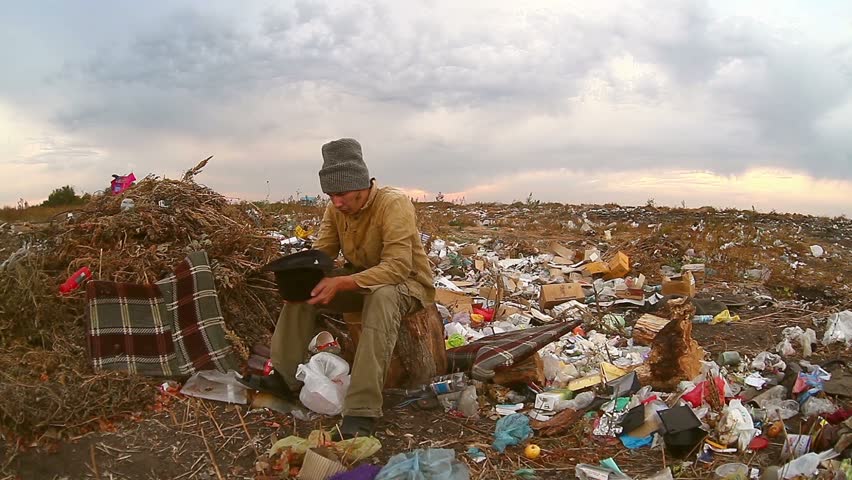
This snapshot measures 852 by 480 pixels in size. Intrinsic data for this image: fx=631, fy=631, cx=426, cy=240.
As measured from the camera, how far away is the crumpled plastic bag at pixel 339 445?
285 centimetres

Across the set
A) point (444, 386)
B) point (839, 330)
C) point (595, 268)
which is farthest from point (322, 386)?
point (595, 268)

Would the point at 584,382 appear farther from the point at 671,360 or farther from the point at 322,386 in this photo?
the point at 322,386

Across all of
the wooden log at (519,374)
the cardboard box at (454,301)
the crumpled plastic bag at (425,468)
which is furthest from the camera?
the cardboard box at (454,301)

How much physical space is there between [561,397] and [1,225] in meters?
4.37

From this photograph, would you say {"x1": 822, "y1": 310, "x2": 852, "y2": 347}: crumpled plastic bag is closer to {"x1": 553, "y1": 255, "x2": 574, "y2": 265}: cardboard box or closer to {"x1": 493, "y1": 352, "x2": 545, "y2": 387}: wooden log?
{"x1": 493, "y1": 352, "x2": 545, "y2": 387}: wooden log

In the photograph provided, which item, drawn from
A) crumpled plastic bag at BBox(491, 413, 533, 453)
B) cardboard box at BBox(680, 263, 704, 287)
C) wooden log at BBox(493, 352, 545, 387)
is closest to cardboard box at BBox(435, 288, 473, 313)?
wooden log at BBox(493, 352, 545, 387)

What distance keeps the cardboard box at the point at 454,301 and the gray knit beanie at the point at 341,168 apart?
2339 millimetres

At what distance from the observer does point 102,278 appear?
399 centimetres

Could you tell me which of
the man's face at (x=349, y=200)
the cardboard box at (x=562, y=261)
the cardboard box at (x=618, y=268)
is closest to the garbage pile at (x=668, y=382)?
the cardboard box at (x=618, y=268)

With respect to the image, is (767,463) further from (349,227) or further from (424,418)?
(349,227)

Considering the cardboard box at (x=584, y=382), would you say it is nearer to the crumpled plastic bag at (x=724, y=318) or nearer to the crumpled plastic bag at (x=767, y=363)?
the crumpled plastic bag at (x=767, y=363)

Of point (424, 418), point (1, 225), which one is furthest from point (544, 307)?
point (1, 225)

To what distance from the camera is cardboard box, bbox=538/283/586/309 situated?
6082mm

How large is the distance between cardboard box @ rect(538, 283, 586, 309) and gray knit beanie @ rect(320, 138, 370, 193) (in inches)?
128
